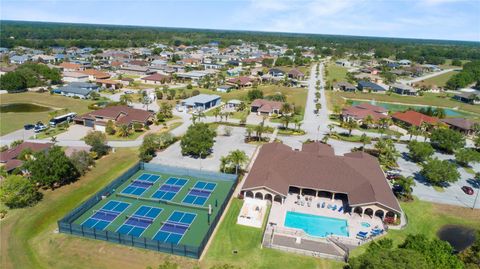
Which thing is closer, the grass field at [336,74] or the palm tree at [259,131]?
the palm tree at [259,131]

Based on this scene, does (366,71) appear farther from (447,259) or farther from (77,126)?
(447,259)

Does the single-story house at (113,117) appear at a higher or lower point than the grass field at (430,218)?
higher

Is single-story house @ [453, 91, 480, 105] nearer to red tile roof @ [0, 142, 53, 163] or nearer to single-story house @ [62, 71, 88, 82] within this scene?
red tile roof @ [0, 142, 53, 163]

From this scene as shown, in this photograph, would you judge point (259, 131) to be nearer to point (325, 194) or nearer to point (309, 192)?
point (309, 192)

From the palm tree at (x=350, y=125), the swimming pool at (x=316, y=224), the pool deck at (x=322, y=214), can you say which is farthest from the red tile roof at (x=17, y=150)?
the palm tree at (x=350, y=125)

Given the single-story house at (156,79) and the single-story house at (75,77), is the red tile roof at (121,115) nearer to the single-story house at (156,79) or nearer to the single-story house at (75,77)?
the single-story house at (156,79)
